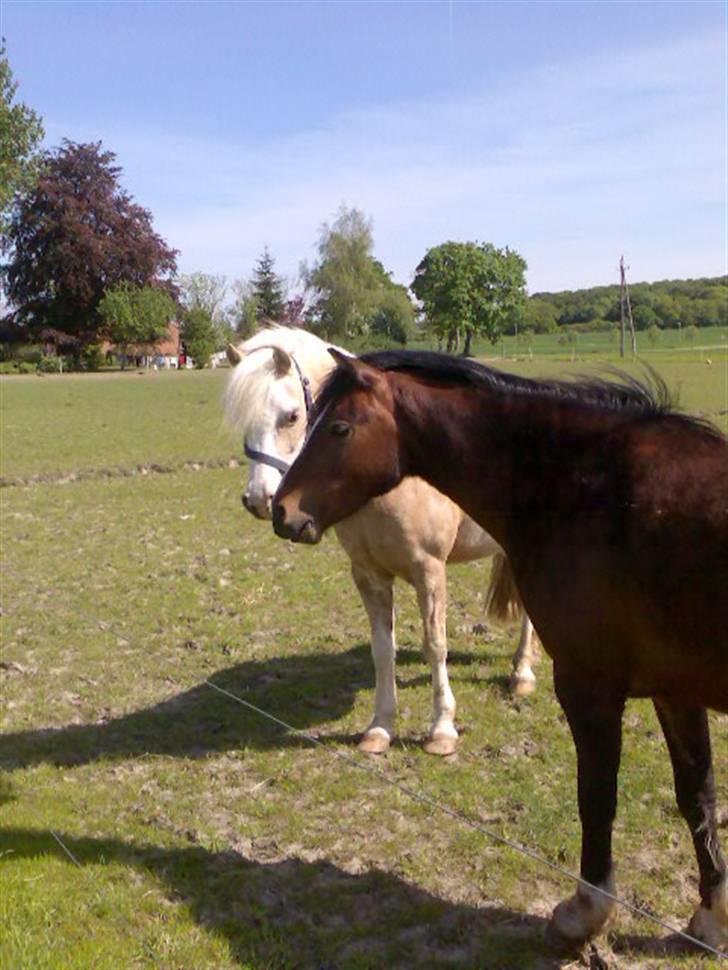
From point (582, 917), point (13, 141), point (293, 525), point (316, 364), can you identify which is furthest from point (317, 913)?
point (13, 141)

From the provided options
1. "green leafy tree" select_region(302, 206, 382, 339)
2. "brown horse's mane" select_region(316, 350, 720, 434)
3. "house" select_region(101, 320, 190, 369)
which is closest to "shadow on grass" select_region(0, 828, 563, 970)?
"brown horse's mane" select_region(316, 350, 720, 434)

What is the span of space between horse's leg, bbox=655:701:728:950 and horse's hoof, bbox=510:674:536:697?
8.68ft

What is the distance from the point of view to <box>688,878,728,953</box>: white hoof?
130 inches

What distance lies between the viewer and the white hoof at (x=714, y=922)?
3.31 m

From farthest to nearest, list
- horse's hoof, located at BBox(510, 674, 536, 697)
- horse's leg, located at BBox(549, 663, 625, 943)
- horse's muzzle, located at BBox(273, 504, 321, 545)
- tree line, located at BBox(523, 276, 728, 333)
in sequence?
1. tree line, located at BBox(523, 276, 728, 333)
2. horse's hoof, located at BBox(510, 674, 536, 697)
3. horse's muzzle, located at BBox(273, 504, 321, 545)
4. horse's leg, located at BBox(549, 663, 625, 943)

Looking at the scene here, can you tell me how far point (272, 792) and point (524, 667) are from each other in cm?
213

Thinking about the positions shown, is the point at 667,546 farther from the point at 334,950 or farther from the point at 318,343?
the point at 318,343

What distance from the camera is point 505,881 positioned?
12.5 ft

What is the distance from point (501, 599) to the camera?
6.33m

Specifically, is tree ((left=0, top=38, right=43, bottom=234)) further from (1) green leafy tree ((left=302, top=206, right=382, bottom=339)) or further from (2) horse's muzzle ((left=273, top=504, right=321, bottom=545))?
(2) horse's muzzle ((left=273, top=504, right=321, bottom=545))

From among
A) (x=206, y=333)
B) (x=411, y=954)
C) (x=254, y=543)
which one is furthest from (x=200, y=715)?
(x=206, y=333)

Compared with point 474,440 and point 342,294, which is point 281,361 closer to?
point 474,440

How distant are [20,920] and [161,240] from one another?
3136 inches

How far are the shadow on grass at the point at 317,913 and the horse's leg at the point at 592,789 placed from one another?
0.19m
